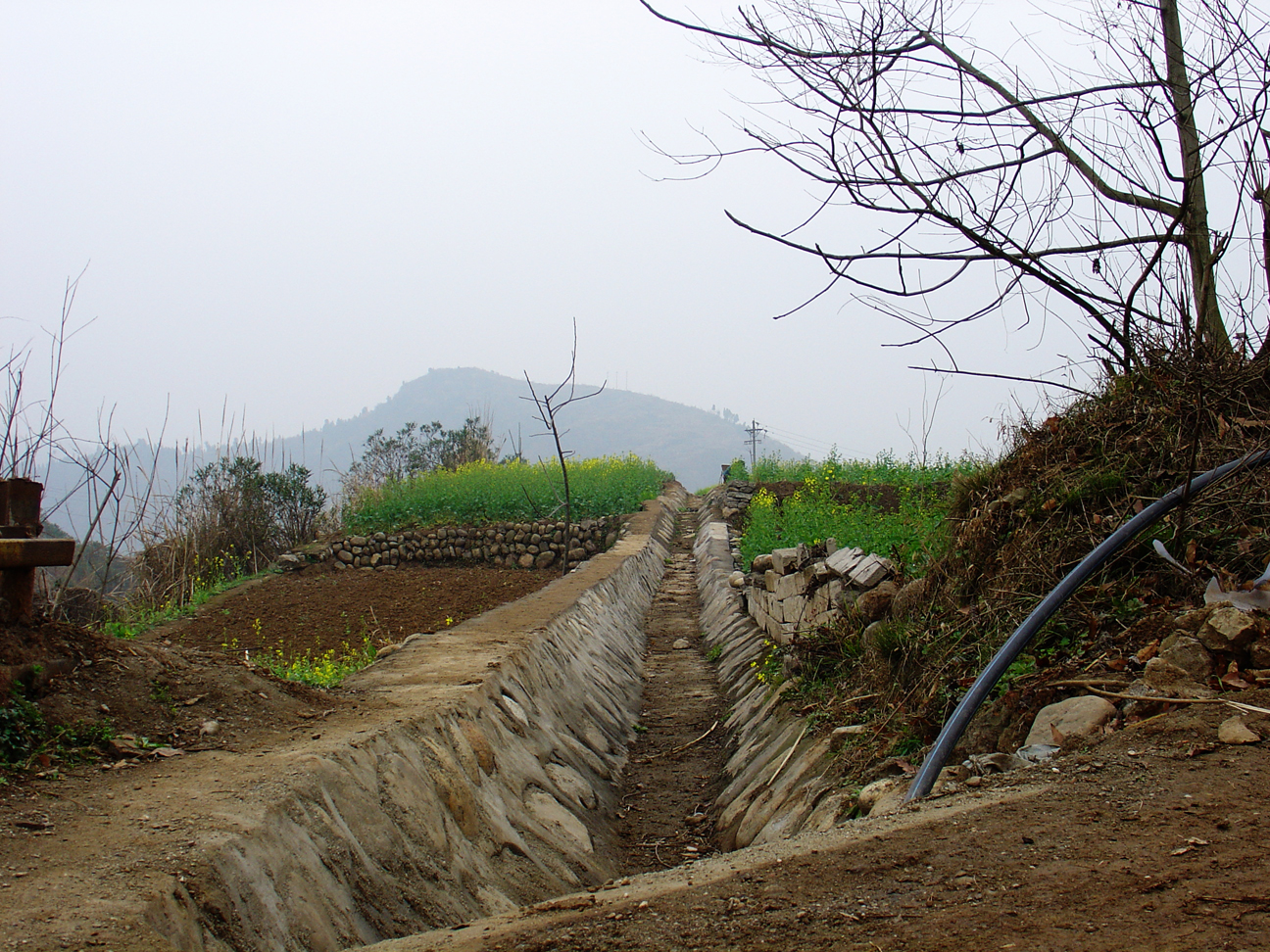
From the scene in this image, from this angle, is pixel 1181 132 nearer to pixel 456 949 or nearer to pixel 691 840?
pixel 691 840

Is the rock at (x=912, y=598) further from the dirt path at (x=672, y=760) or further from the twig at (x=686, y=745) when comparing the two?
the twig at (x=686, y=745)

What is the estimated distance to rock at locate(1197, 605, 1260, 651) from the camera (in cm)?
309

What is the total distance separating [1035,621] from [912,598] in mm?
1523

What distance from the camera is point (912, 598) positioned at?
4.98 m

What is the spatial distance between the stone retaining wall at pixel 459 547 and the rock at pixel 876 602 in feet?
33.2

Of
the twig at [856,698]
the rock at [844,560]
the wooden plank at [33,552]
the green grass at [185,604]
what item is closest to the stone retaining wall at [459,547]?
the green grass at [185,604]

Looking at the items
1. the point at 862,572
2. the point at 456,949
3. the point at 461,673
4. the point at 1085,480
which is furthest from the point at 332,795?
the point at 1085,480

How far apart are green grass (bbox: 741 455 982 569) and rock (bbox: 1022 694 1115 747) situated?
2275 millimetres

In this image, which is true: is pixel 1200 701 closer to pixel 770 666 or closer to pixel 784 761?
pixel 784 761

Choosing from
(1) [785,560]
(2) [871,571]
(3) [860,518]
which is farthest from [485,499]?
(2) [871,571]

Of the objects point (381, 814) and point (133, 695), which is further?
point (133, 695)

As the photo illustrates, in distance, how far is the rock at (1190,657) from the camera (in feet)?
10.3

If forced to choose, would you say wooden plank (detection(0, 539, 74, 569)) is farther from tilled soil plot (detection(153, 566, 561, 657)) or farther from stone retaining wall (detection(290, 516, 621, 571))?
stone retaining wall (detection(290, 516, 621, 571))

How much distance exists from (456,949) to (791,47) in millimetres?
3941
